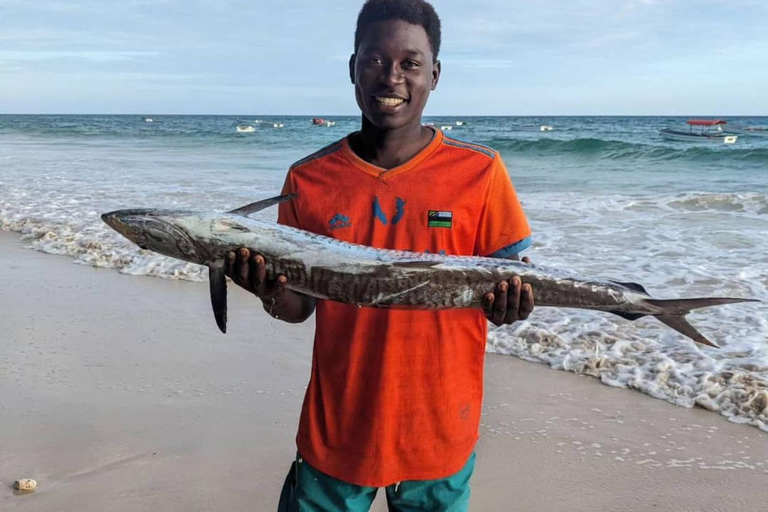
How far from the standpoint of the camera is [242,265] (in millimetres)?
2084

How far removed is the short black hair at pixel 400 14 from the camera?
2266 millimetres

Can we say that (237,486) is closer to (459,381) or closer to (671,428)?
(459,381)

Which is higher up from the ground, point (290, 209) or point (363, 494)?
point (290, 209)

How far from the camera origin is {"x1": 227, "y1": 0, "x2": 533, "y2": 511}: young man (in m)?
2.23

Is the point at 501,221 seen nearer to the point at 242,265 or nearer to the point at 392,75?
the point at 392,75

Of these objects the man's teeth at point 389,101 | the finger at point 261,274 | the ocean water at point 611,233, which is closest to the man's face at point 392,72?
the man's teeth at point 389,101

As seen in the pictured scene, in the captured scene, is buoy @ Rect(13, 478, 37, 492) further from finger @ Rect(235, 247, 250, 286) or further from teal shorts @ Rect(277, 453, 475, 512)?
finger @ Rect(235, 247, 250, 286)

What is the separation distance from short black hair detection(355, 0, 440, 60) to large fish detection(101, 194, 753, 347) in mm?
694

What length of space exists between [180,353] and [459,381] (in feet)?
12.8

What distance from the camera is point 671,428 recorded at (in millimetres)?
4633

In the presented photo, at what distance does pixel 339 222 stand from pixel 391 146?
0.32m

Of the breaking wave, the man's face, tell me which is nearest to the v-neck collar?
the man's face

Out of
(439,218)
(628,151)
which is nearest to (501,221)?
(439,218)

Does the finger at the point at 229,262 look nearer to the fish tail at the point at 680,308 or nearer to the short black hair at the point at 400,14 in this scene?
the short black hair at the point at 400,14
